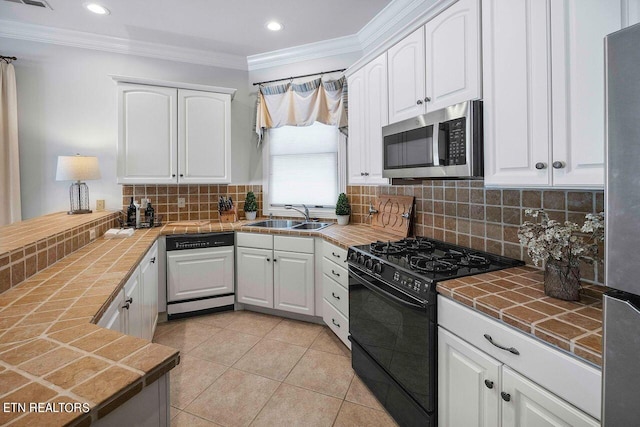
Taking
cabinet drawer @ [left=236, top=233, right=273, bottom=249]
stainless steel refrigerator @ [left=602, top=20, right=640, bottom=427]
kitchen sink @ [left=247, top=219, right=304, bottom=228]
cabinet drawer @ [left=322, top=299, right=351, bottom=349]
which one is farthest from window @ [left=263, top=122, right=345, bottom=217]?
stainless steel refrigerator @ [left=602, top=20, right=640, bottom=427]

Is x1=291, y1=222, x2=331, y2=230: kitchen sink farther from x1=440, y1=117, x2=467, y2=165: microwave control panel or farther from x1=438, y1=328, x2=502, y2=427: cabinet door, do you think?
x1=438, y1=328, x2=502, y2=427: cabinet door

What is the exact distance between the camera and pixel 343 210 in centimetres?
326

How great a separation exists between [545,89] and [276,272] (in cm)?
241

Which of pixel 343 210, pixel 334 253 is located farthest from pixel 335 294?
pixel 343 210

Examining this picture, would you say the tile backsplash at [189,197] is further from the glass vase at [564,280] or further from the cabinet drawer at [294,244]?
the glass vase at [564,280]

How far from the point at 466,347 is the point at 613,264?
2.44 feet

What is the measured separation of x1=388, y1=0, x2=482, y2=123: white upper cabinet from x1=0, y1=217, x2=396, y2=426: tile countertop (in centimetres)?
173

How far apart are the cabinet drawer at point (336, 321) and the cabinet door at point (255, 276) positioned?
23.6 inches

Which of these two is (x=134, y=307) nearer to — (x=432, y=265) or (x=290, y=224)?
(x=432, y=265)

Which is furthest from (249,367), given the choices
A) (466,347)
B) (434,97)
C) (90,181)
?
(90,181)

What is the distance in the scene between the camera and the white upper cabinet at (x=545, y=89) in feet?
3.62

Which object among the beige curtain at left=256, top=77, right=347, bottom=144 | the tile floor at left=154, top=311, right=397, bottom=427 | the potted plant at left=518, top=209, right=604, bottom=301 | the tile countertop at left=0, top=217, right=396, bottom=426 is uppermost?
the beige curtain at left=256, top=77, right=347, bottom=144

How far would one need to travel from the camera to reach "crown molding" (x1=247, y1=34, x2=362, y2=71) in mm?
3305

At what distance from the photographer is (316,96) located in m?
3.41
